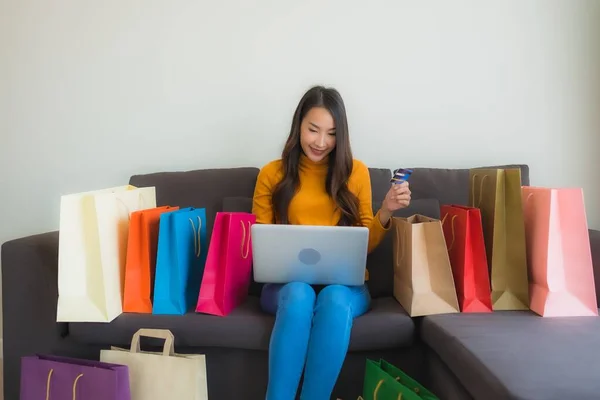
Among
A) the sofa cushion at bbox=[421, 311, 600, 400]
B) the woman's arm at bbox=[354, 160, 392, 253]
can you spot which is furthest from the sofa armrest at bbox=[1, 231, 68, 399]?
the sofa cushion at bbox=[421, 311, 600, 400]

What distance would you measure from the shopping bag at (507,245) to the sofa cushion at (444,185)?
0.38 m

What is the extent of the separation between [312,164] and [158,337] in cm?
76

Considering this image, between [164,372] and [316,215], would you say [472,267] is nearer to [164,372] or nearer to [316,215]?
[316,215]

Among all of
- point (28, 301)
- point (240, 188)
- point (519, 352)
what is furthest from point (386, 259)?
point (28, 301)

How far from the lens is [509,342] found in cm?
121

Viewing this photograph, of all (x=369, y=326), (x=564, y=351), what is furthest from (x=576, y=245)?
(x=369, y=326)

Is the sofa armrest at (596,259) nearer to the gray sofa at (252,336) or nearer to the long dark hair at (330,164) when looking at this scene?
the gray sofa at (252,336)

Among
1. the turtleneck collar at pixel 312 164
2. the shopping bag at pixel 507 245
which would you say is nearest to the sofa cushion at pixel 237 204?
the turtleneck collar at pixel 312 164

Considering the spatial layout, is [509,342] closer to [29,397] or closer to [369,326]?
[369,326]

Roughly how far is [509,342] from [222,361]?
2.60 feet

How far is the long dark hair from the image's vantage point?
5.65 feet

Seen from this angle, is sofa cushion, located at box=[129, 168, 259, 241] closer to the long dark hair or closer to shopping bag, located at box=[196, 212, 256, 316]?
the long dark hair

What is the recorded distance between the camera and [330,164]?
179 cm

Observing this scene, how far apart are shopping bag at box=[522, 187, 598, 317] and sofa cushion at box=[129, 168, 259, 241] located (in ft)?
3.45
